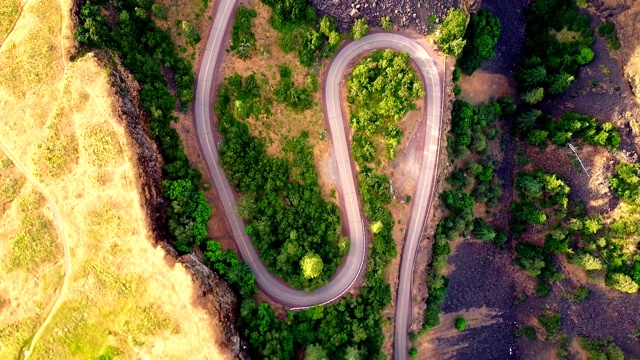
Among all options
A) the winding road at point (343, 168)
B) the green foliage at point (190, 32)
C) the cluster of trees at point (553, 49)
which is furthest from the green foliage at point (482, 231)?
the green foliage at point (190, 32)

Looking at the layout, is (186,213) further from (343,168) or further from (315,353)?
(315,353)

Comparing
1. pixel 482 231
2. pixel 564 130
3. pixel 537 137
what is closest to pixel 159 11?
pixel 482 231

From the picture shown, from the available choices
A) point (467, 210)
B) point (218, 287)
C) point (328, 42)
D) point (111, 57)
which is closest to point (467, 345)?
point (467, 210)

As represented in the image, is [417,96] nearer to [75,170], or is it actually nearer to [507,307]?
[507,307]

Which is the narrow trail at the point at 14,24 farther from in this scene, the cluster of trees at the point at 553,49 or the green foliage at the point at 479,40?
the cluster of trees at the point at 553,49

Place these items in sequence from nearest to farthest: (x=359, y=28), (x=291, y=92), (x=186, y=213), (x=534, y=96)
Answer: (x=186, y=213) < (x=291, y=92) < (x=359, y=28) < (x=534, y=96)

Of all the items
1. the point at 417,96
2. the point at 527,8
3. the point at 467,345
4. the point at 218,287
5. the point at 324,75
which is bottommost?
the point at 467,345
